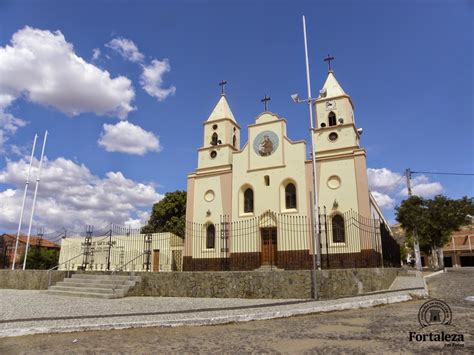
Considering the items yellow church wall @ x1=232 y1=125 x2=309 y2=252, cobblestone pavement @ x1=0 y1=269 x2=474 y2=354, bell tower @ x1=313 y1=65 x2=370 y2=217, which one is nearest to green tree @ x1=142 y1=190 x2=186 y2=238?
yellow church wall @ x1=232 y1=125 x2=309 y2=252

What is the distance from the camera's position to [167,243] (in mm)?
26250

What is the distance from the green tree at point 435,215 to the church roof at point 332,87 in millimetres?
12697

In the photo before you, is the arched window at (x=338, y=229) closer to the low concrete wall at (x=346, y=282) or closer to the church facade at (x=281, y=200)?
the church facade at (x=281, y=200)

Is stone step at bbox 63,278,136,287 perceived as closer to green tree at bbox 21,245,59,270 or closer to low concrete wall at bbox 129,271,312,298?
low concrete wall at bbox 129,271,312,298

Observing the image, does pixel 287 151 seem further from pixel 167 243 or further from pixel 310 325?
pixel 310 325

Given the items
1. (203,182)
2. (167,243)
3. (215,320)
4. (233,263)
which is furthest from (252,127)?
(215,320)

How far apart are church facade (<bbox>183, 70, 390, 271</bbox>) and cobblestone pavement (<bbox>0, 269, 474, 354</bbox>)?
10.8m

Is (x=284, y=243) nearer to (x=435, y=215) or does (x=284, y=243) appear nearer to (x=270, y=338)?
(x=270, y=338)

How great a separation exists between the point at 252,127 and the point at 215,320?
16.9 m

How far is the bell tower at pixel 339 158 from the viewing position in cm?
1912

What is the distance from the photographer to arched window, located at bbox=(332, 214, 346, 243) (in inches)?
751

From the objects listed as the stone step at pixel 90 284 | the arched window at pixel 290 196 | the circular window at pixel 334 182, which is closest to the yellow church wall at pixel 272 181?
the arched window at pixel 290 196

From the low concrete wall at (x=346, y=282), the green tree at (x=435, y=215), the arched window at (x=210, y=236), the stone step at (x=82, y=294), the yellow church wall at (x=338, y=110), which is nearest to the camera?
the low concrete wall at (x=346, y=282)

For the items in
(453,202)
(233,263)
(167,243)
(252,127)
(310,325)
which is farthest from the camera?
(453,202)
